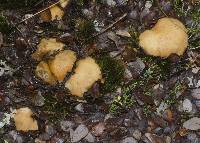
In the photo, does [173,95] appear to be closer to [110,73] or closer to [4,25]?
[110,73]

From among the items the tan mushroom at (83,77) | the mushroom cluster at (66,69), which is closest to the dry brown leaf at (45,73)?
the mushroom cluster at (66,69)

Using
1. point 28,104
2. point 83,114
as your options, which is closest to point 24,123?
point 28,104

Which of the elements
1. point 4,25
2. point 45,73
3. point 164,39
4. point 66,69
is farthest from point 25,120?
point 164,39

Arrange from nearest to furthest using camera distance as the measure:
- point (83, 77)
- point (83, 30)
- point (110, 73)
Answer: point (83, 77) < point (110, 73) < point (83, 30)

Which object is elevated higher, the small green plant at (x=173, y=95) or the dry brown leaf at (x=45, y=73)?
the dry brown leaf at (x=45, y=73)

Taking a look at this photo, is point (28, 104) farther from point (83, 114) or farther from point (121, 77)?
point (121, 77)

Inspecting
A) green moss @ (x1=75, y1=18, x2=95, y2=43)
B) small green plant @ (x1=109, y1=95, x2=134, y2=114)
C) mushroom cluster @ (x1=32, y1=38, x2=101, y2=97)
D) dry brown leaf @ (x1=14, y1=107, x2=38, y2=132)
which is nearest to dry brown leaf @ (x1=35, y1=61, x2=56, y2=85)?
mushroom cluster @ (x1=32, y1=38, x2=101, y2=97)

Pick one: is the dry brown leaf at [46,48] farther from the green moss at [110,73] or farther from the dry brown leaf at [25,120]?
the dry brown leaf at [25,120]
